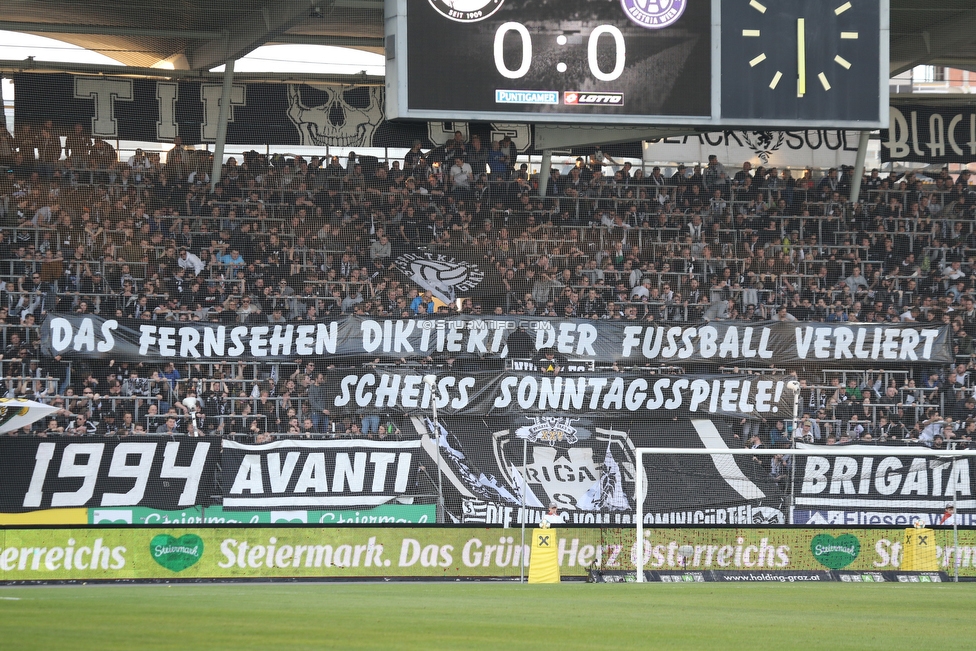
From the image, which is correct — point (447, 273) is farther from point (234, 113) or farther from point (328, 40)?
point (234, 113)

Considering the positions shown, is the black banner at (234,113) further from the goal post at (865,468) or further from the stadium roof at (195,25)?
the goal post at (865,468)

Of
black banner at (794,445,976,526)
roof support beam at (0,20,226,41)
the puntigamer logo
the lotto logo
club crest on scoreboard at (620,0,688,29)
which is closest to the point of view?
the lotto logo

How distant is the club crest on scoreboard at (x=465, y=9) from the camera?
13094 millimetres

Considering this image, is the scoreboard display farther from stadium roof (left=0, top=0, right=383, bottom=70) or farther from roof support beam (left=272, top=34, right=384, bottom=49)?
roof support beam (left=272, top=34, right=384, bottom=49)

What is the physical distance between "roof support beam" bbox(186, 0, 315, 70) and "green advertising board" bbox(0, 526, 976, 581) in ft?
29.5

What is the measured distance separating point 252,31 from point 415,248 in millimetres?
5110

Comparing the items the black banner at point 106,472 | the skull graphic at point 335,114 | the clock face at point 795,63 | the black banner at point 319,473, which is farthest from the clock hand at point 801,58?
the skull graphic at point 335,114

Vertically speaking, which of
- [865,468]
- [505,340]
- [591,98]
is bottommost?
[865,468]

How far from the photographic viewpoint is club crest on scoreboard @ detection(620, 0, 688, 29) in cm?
1345

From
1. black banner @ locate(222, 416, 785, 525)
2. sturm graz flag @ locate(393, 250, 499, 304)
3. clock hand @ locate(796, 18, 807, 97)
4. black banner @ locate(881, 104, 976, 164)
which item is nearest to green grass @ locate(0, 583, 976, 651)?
clock hand @ locate(796, 18, 807, 97)

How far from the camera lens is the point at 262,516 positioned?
20.8 metres

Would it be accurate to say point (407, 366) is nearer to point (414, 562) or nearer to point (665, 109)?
point (414, 562)

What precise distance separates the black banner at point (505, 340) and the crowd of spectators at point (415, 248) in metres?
0.33

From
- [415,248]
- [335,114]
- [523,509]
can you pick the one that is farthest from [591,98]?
[335,114]
